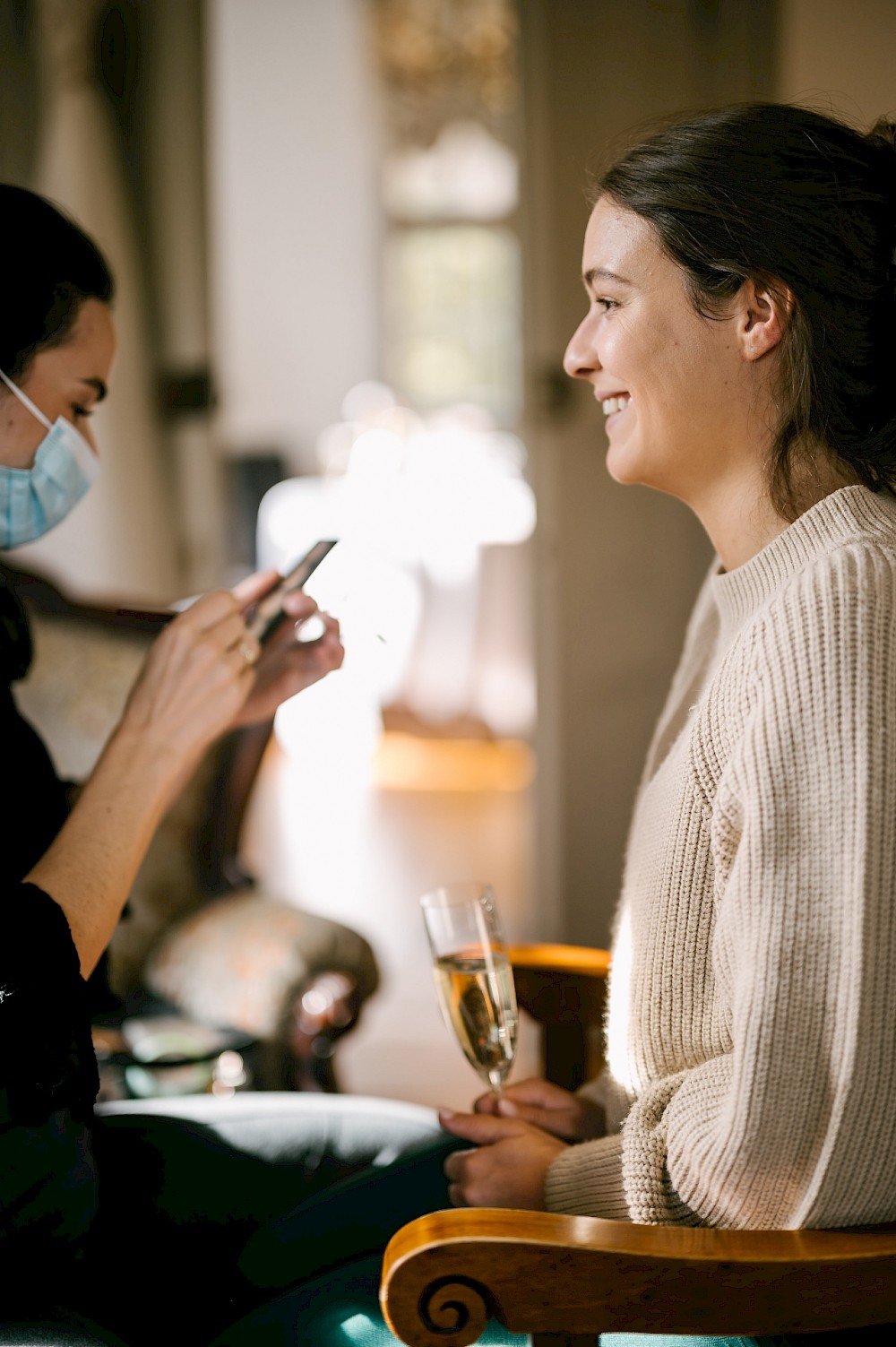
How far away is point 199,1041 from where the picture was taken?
1.85 m

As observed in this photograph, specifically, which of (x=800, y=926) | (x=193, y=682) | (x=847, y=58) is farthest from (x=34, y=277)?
(x=847, y=58)

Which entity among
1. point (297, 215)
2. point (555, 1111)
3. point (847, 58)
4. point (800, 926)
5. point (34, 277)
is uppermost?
point (297, 215)

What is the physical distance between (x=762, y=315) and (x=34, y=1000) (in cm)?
82

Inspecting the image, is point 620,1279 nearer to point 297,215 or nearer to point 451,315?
point 451,315

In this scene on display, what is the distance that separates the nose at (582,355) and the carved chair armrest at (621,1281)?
2.38 ft

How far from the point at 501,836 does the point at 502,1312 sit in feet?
11.9

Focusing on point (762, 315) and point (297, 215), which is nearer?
point (762, 315)

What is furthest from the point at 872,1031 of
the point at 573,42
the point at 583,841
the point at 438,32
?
the point at 438,32

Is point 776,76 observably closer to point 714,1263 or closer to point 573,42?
point 573,42

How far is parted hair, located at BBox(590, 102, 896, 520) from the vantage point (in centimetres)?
99

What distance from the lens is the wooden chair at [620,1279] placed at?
776mm

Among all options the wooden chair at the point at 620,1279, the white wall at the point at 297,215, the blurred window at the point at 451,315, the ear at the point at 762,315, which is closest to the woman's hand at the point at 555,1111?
the wooden chair at the point at 620,1279

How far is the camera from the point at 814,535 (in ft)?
3.17

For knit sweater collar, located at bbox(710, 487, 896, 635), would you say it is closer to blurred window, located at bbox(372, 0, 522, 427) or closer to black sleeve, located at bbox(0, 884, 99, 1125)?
black sleeve, located at bbox(0, 884, 99, 1125)
